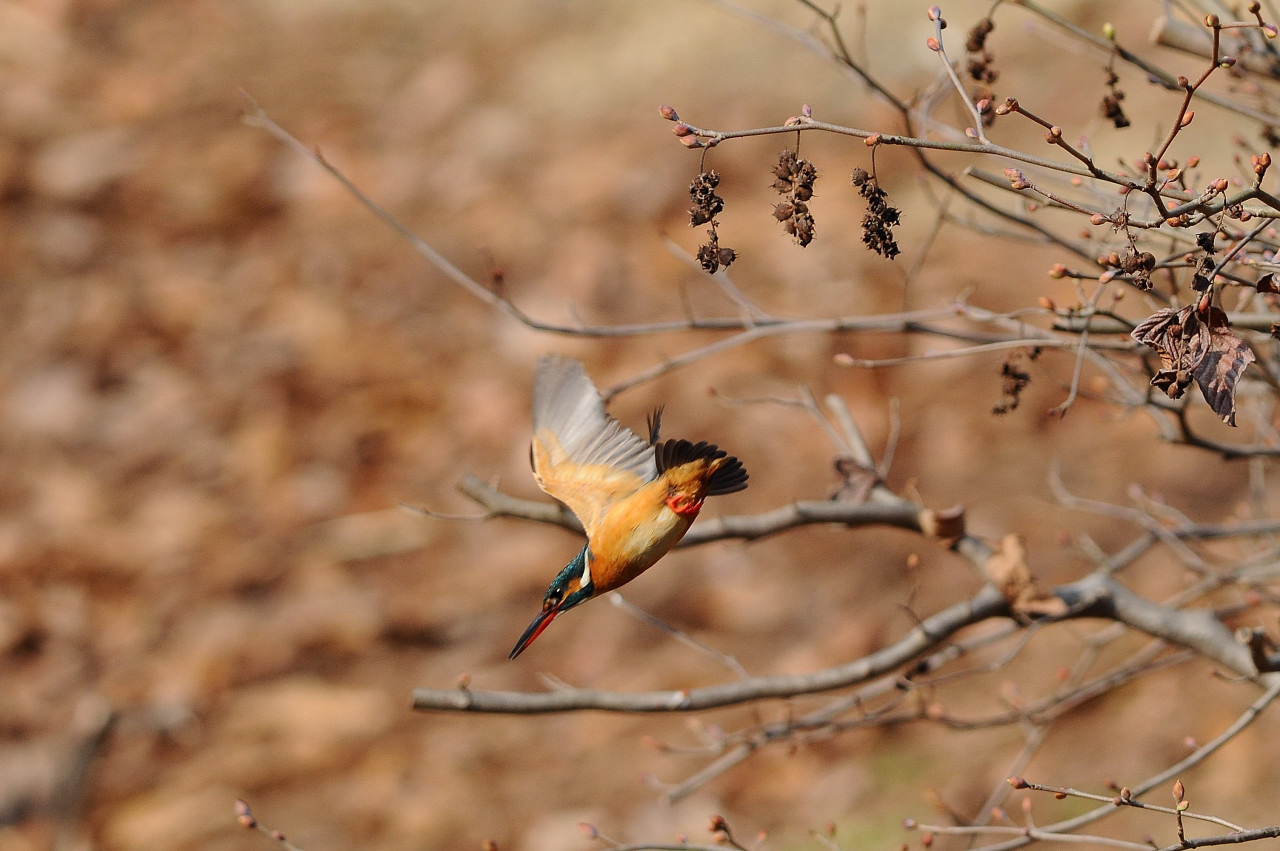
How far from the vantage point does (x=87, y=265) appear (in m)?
9.41

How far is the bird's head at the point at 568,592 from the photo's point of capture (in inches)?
88.4

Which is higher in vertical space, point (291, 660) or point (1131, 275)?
point (1131, 275)

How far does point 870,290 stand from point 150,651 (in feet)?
18.7

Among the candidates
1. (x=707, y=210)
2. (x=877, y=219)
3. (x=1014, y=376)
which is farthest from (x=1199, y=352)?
(x=1014, y=376)

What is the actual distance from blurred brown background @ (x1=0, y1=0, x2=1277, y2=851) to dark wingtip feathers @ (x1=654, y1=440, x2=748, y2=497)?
158 inches

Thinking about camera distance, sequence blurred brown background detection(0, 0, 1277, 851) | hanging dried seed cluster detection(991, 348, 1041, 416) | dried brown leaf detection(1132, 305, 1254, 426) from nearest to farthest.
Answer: dried brown leaf detection(1132, 305, 1254, 426)
hanging dried seed cluster detection(991, 348, 1041, 416)
blurred brown background detection(0, 0, 1277, 851)

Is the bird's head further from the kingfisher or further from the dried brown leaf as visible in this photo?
the dried brown leaf

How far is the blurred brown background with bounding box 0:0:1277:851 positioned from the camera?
706 cm

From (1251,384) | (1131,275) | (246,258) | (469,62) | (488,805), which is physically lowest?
(488,805)

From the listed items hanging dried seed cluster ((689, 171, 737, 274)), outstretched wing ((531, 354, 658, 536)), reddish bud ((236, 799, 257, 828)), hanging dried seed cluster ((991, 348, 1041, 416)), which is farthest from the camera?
reddish bud ((236, 799, 257, 828))

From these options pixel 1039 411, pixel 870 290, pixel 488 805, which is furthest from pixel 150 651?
pixel 1039 411

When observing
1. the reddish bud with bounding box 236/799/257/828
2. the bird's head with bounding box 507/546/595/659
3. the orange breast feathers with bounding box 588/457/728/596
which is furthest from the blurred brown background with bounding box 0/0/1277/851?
the orange breast feathers with bounding box 588/457/728/596

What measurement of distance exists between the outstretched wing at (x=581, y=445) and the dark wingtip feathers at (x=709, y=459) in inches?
5.7

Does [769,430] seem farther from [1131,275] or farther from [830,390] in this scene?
[1131,275]
